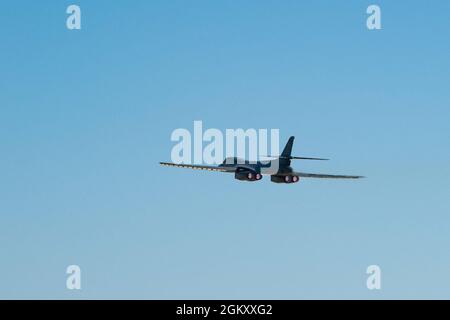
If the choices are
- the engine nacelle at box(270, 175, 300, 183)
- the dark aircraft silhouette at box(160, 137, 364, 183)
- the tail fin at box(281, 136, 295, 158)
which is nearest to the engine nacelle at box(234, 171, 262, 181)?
the dark aircraft silhouette at box(160, 137, 364, 183)

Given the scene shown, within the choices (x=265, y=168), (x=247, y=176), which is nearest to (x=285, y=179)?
(x=265, y=168)

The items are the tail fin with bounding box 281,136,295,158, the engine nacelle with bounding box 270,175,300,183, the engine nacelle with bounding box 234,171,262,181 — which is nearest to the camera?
the engine nacelle with bounding box 234,171,262,181

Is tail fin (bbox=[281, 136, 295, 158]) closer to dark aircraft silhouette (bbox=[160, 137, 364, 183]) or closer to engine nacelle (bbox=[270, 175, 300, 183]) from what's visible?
dark aircraft silhouette (bbox=[160, 137, 364, 183])

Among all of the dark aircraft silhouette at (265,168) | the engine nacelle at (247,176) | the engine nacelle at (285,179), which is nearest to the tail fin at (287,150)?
the dark aircraft silhouette at (265,168)

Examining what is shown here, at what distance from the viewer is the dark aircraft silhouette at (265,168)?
16188 cm

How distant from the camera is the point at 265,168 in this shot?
547ft

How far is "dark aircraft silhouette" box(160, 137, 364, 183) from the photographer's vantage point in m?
162

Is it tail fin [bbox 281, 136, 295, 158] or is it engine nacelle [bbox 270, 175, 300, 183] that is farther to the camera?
engine nacelle [bbox 270, 175, 300, 183]

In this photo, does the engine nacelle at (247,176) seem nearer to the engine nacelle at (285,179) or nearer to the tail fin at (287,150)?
the engine nacelle at (285,179)

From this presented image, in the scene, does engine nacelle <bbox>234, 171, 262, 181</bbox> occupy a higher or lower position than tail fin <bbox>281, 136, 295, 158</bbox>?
lower
